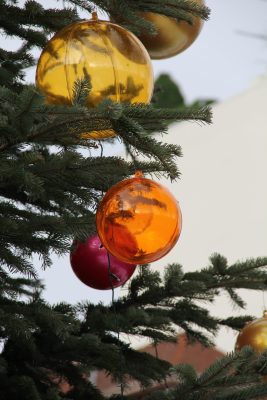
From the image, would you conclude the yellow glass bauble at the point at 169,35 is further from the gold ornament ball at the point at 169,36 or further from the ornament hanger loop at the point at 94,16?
the ornament hanger loop at the point at 94,16

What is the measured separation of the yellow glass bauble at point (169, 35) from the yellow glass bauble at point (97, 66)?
58cm

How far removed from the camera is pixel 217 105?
8523 millimetres

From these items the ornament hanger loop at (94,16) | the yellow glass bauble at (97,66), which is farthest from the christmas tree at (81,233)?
the ornament hanger loop at (94,16)

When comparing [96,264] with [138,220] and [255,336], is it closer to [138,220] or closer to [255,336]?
[255,336]

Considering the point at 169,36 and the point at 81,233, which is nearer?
the point at 81,233

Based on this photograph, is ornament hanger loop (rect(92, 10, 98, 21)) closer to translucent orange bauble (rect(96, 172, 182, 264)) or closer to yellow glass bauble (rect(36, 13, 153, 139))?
yellow glass bauble (rect(36, 13, 153, 139))

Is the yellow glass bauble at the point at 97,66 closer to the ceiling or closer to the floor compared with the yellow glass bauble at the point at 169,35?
closer to the floor

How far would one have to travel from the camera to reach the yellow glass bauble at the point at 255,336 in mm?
3025

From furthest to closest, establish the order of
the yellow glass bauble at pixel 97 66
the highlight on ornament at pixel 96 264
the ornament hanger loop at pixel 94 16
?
the highlight on ornament at pixel 96 264, the ornament hanger loop at pixel 94 16, the yellow glass bauble at pixel 97 66

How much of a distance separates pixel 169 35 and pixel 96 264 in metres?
0.78

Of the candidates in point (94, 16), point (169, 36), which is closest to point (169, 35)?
point (169, 36)

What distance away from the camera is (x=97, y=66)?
238 cm

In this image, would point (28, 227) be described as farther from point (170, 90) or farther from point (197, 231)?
point (170, 90)

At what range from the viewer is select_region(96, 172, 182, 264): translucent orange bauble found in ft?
7.41
